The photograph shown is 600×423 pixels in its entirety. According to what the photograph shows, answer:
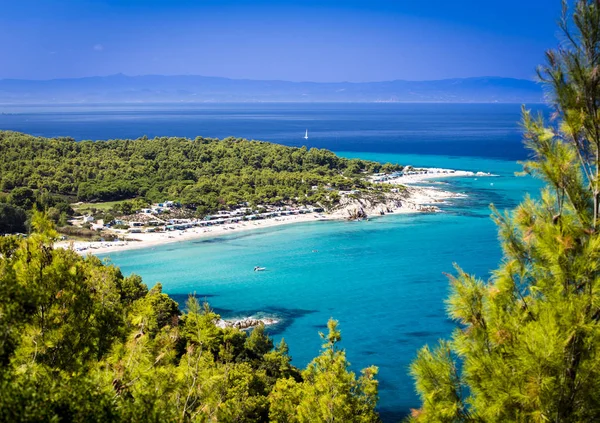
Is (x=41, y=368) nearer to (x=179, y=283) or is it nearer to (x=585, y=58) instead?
(x=585, y=58)

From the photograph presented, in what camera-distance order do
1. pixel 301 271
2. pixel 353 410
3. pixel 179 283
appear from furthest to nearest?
1. pixel 301 271
2. pixel 179 283
3. pixel 353 410

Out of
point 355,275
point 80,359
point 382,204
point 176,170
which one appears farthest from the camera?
point 176,170

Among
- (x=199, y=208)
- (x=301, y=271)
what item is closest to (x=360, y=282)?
(x=301, y=271)

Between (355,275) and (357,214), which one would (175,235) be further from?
(357,214)

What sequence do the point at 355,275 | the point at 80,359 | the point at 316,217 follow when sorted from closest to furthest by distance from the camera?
1. the point at 80,359
2. the point at 355,275
3. the point at 316,217

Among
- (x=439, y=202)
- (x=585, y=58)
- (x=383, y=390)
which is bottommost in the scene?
(x=383, y=390)

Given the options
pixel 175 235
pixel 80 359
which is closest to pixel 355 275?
pixel 175 235

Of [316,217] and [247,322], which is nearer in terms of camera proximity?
[247,322]
